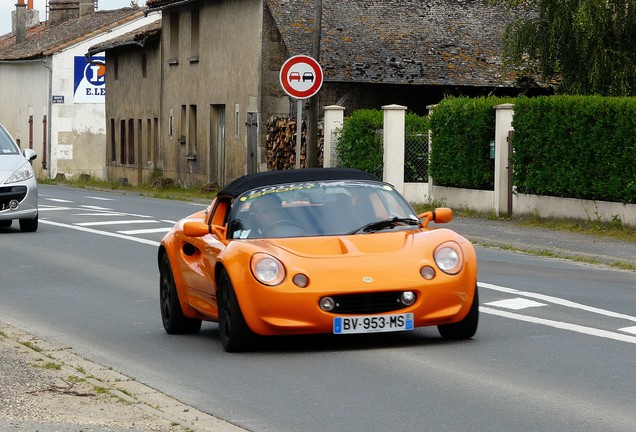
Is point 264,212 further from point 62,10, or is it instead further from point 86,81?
point 62,10

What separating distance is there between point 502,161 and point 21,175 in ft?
27.6

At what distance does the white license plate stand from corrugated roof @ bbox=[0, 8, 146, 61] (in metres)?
63.9

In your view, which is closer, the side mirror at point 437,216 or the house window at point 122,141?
the side mirror at point 437,216

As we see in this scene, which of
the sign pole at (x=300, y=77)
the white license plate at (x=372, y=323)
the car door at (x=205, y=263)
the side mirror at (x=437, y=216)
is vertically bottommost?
the white license plate at (x=372, y=323)

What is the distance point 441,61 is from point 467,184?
52.0ft

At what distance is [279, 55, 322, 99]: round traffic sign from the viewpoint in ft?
92.9

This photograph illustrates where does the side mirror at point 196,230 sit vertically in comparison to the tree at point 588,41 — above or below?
below

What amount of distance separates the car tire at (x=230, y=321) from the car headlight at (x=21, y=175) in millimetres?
14634

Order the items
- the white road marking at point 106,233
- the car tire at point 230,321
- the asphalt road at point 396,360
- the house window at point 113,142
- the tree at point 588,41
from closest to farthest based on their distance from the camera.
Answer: the asphalt road at point 396,360 → the car tire at point 230,321 → the white road marking at point 106,233 → the tree at point 588,41 → the house window at point 113,142

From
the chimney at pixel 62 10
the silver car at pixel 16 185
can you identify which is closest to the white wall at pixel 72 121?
the chimney at pixel 62 10

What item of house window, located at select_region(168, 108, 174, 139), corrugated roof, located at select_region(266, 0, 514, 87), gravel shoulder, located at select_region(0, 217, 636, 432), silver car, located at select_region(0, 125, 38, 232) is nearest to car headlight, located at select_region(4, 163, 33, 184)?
silver car, located at select_region(0, 125, 38, 232)

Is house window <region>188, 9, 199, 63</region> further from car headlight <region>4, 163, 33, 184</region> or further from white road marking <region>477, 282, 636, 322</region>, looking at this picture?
white road marking <region>477, 282, 636, 322</region>

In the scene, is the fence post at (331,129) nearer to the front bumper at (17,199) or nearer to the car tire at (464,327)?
the front bumper at (17,199)

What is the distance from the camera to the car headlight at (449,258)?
1098cm
